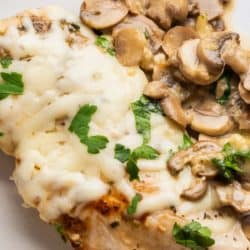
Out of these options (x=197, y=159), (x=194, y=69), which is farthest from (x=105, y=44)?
(x=197, y=159)

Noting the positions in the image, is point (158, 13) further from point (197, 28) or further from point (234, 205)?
point (234, 205)

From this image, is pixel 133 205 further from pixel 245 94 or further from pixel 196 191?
pixel 245 94

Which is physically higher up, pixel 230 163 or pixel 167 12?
pixel 167 12

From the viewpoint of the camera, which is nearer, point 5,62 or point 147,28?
point 5,62

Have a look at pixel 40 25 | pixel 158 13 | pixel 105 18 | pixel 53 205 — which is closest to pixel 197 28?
pixel 158 13

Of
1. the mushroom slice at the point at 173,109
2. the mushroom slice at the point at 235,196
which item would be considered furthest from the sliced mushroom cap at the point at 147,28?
the mushroom slice at the point at 235,196

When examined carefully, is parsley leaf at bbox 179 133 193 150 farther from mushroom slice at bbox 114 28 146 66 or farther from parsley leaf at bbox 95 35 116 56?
parsley leaf at bbox 95 35 116 56
